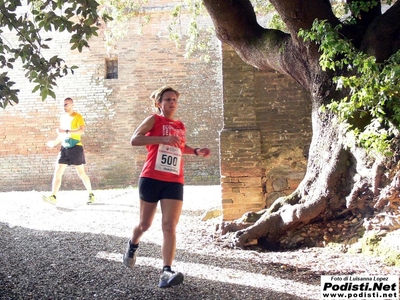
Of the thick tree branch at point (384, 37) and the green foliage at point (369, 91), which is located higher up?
the thick tree branch at point (384, 37)

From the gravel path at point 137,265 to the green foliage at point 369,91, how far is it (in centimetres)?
127

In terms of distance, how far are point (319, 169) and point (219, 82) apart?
32.6ft

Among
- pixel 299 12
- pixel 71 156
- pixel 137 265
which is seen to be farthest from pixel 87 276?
pixel 71 156

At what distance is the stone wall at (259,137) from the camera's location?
289 inches

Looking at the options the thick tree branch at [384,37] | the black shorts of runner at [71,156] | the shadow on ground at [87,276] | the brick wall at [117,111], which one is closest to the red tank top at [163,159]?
the shadow on ground at [87,276]

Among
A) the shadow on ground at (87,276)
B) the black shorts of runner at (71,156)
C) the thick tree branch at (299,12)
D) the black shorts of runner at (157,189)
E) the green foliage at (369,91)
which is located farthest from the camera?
the black shorts of runner at (71,156)

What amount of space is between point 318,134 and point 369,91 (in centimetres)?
143

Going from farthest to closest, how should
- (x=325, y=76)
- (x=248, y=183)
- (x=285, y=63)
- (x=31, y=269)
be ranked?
(x=248, y=183)
(x=285, y=63)
(x=325, y=76)
(x=31, y=269)

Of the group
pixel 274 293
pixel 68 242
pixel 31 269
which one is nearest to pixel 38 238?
pixel 68 242

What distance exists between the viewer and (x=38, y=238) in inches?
251

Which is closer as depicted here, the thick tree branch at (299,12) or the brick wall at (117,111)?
the thick tree branch at (299,12)

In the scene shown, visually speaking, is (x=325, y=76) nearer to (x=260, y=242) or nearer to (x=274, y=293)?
(x=260, y=242)

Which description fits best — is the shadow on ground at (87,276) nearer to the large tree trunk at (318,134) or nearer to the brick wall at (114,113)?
the large tree trunk at (318,134)

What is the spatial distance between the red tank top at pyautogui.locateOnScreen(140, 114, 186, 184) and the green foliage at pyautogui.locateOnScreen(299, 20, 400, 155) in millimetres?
1777
